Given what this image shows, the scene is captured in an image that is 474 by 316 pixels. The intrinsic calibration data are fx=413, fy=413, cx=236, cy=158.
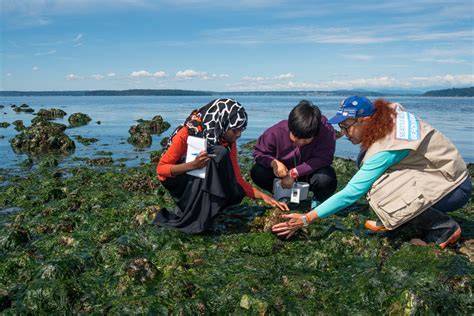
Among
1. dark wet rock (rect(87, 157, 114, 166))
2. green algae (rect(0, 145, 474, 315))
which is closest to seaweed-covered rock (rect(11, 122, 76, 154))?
dark wet rock (rect(87, 157, 114, 166))

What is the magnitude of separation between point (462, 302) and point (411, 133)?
1.74 meters

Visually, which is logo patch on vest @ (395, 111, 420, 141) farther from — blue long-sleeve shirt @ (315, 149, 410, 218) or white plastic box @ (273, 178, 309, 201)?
white plastic box @ (273, 178, 309, 201)

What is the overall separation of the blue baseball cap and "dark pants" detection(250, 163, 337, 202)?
6.67 ft

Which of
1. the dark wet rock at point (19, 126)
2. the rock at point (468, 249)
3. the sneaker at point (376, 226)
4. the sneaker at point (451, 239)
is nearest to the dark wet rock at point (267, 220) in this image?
the sneaker at point (376, 226)

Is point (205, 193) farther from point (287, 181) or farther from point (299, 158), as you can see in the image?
point (299, 158)

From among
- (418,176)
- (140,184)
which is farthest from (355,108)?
(140,184)

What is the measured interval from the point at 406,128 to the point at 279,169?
223 cm

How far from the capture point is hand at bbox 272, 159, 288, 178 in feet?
20.5

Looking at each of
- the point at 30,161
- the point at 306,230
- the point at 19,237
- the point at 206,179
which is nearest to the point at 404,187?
the point at 306,230

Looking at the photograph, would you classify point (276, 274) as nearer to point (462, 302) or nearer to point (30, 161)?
point (462, 302)

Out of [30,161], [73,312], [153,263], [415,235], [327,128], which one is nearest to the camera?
[73,312]

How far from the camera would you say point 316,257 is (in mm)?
4887

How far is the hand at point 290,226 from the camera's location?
15.9 feet

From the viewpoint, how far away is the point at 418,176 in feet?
15.4
